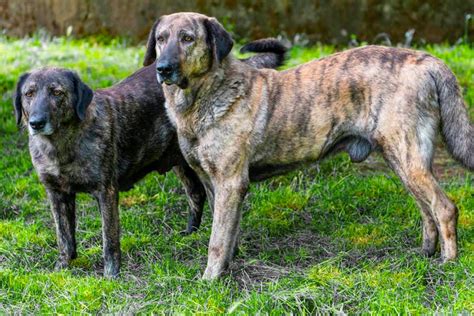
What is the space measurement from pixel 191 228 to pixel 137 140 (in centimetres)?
88

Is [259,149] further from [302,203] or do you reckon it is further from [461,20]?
[461,20]

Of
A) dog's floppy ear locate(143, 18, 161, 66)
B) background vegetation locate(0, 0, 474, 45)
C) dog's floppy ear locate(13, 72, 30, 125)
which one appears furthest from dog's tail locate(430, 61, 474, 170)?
background vegetation locate(0, 0, 474, 45)

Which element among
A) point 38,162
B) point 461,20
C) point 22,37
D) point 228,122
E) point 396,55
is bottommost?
point 22,37

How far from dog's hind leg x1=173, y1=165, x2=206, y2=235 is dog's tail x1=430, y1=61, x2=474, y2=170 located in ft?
6.89

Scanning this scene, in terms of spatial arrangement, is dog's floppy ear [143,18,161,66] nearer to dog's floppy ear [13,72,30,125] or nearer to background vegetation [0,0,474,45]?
dog's floppy ear [13,72,30,125]

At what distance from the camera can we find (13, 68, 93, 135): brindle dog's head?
18.3ft

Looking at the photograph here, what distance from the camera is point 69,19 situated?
12.2m

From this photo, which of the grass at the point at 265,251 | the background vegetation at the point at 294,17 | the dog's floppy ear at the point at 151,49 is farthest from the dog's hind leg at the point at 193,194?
the background vegetation at the point at 294,17

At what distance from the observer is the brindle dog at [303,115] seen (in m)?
5.45

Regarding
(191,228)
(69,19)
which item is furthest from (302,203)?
(69,19)

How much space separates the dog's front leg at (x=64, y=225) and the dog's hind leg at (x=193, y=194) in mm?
1017

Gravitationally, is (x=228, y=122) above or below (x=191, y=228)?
above

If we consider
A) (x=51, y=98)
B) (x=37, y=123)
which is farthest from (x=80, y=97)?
(x=37, y=123)

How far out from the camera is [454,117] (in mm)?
5520
